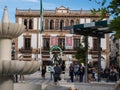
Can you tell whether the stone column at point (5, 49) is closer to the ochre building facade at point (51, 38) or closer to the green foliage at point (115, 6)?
the green foliage at point (115, 6)

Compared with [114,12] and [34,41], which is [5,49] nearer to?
[114,12]

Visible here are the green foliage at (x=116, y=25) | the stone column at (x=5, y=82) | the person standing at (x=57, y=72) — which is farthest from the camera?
the person standing at (x=57, y=72)

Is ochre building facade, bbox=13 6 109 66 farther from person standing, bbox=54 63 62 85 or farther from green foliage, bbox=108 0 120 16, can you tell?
green foliage, bbox=108 0 120 16

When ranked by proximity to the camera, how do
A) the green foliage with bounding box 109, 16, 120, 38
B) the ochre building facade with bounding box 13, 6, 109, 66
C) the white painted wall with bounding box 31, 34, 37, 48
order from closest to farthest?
the green foliage with bounding box 109, 16, 120, 38 < the ochre building facade with bounding box 13, 6, 109, 66 < the white painted wall with bounding box 31, 34, 37, 48

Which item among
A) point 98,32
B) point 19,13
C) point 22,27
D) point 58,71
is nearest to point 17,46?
point 19,13

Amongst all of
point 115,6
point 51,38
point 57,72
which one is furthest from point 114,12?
point 51,38

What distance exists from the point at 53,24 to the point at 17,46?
25.8 ft

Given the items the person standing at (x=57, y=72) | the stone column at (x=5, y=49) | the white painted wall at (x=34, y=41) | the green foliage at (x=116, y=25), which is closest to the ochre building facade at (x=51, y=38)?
the white painted wall at (x=34, y=41)

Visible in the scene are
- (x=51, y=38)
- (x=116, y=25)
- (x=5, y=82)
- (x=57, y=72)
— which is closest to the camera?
(x=116, y=25)

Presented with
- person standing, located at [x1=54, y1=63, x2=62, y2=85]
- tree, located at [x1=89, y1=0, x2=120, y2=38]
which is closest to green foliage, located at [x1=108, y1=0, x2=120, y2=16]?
tree, located at [x1=89, y1=0, x2=120, y2=38]

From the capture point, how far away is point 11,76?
16000mm

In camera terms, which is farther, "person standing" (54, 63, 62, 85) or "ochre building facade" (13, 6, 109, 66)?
"ochre building facade" (13, 6, 109, 66)

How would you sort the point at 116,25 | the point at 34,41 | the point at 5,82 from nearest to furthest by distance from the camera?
the point at 116,25 → the point at 5,82 → the point at 34,41

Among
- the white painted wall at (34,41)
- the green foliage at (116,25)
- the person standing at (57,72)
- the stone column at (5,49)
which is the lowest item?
the person standing at (57,72)
